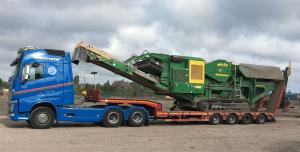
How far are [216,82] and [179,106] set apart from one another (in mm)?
2284

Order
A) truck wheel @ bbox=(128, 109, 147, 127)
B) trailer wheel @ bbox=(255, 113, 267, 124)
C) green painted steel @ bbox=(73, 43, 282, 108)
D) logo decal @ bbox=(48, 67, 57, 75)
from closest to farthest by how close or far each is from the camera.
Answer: logo decal @ bbox=(48, 67, 57, 75)
truck wheel @ bbox=(128, 109, 147, 127)
green painted steel @ bbox=(73, 43, 282, 108)
trailer wheel @ bbox=(255, 113, 267, 124)

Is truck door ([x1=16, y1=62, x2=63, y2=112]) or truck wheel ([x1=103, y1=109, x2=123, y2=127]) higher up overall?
truck door ([x1=16, y1=62, x2=63, y2=112])

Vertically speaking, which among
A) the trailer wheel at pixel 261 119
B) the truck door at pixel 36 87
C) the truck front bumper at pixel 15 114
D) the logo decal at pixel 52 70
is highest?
the logo decal at pixel 52 70

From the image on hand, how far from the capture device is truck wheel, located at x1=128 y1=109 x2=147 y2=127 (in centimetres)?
1900

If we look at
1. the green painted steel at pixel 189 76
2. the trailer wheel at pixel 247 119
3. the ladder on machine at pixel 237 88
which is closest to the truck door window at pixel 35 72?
the green painted steel at pixel 189 76

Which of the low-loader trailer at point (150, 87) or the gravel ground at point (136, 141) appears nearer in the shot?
the gravel ground at point (136, 141)

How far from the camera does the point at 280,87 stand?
24.3m

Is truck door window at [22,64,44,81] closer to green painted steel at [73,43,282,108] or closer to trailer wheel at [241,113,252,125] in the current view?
green painted steel at [73,43,282,108]

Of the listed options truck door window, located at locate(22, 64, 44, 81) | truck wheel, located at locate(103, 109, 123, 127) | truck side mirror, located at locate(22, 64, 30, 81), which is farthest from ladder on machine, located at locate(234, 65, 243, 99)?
truck side mirror, located at locate(22, 64, 30, 81)

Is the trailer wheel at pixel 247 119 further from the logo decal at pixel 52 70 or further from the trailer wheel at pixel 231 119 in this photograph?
the logo decal at pixel 52 70

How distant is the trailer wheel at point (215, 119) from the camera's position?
844 inches

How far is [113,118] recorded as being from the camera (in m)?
18.8

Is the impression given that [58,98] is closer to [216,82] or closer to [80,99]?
[80,99]

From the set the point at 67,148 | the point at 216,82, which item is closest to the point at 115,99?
the point at 216,82
